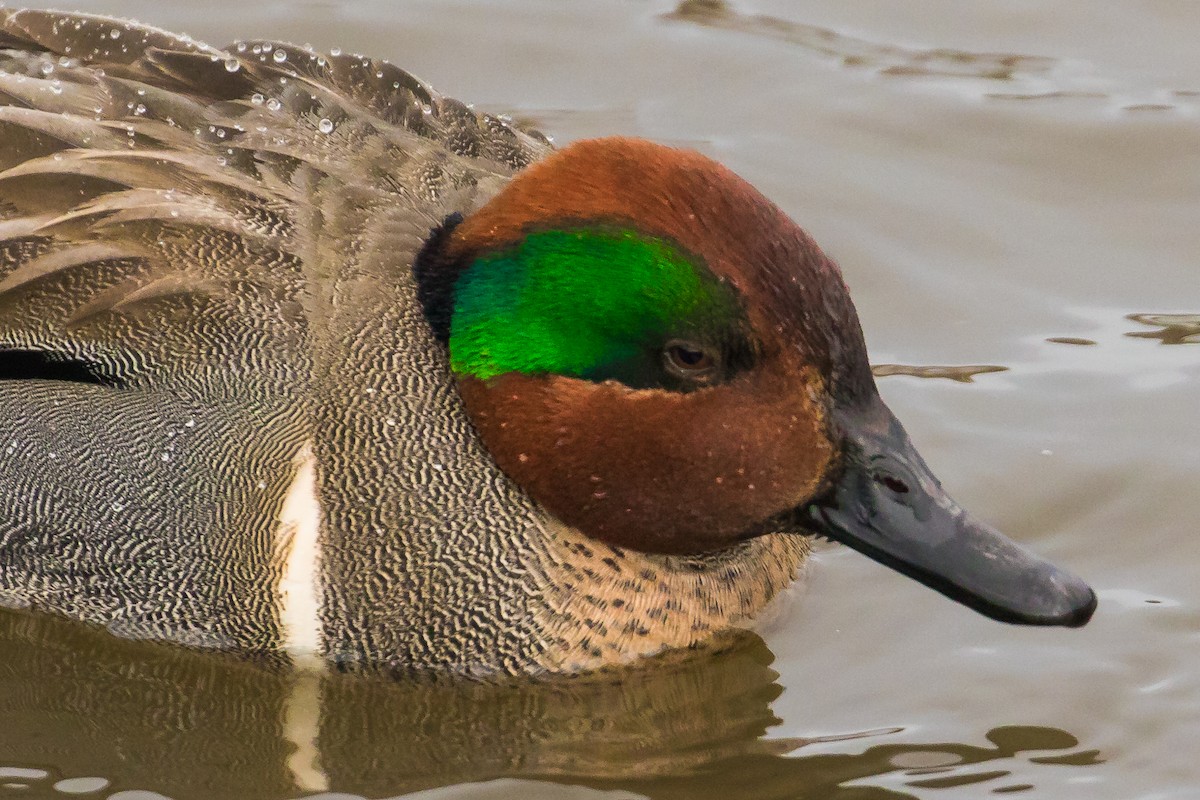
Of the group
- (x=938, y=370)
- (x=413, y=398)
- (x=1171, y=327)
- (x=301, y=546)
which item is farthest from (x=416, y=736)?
(x=1171, y=327)

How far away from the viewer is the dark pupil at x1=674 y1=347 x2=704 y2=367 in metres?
4.03

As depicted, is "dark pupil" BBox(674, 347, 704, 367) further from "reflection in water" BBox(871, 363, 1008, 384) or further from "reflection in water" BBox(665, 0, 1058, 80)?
"reflection in water" BBox(665, 0, 1058, 80)

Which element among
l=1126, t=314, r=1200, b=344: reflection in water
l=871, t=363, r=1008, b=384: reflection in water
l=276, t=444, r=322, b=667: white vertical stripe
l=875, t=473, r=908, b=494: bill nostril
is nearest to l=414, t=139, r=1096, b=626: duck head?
l=875, t=473, r=908, b=494: bill nostril

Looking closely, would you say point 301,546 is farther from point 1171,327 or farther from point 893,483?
point 1171,327

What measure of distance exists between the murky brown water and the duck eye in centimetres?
85

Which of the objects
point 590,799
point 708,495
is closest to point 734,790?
point 590,799

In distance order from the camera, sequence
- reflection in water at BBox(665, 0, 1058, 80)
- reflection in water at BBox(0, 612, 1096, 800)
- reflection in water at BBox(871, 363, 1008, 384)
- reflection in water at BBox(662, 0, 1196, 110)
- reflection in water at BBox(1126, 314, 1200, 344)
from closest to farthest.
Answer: reflection in water at BBox(0, 612, 1096, 800) → reflection in water at BBox(871, 363, 1008, 384) → reflection in water at BBox(1126, 314, 1200, 344) → reflection in water at BBox(662, 0, 1196, 110) → reflection in water at BBox(665, 0, 1058, 80)

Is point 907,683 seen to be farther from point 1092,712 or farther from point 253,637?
point 253,637

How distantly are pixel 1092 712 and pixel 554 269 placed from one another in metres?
1.65

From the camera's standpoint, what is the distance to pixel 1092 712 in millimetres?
4477

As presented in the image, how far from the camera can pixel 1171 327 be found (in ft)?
19.3

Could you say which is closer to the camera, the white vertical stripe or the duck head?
the duck head

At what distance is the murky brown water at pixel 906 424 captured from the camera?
4.31 meters

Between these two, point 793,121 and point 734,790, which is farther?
point 793,121
